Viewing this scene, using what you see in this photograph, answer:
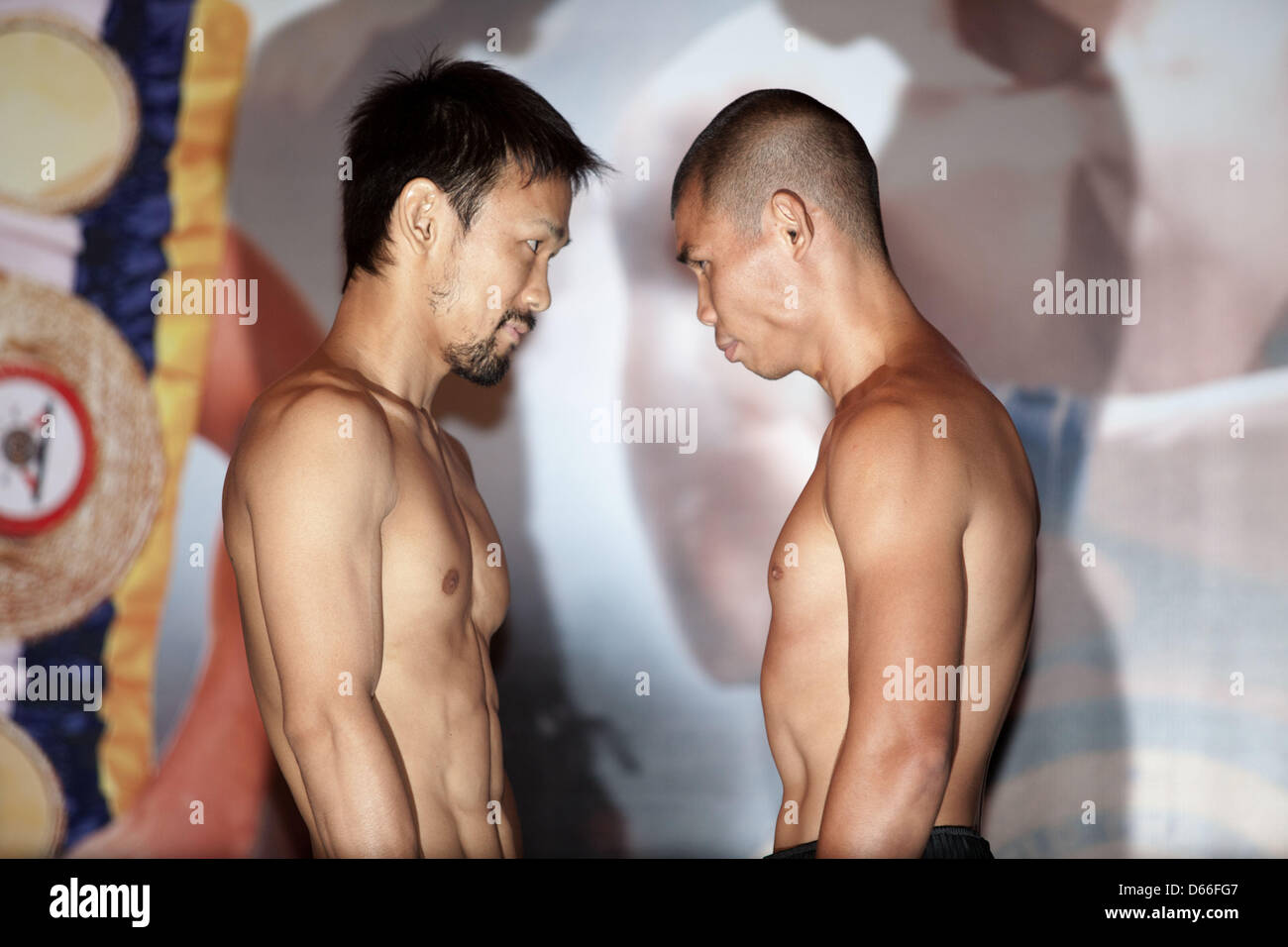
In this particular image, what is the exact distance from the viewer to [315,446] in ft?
6.24

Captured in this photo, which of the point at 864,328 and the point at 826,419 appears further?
the point at 826,419

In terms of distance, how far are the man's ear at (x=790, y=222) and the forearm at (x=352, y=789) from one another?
3.64 ft

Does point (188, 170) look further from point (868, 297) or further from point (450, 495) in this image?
point (868, 297)

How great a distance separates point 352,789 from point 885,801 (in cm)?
84

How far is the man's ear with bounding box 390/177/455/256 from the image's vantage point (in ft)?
7.34

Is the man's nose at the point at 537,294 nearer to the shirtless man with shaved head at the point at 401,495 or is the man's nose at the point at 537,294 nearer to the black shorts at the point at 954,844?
the shirtless man with shaved head at the point at 401,495

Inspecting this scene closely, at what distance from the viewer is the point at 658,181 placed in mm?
3451

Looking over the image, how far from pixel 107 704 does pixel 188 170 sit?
5.56 ft

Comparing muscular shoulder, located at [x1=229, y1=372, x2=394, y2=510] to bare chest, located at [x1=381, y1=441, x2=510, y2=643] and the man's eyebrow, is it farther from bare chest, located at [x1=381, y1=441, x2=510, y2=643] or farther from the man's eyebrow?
the man's eyebrow

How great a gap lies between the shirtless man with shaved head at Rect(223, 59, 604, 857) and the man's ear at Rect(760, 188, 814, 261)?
490mm

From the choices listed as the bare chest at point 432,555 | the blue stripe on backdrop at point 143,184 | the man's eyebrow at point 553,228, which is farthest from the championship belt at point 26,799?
the man's eyebrow at point 553,228

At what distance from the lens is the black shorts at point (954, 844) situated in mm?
1807

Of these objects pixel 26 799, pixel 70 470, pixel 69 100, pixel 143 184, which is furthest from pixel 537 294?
pixel 26 799

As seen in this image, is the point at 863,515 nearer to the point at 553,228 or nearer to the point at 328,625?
the point at 328,625
